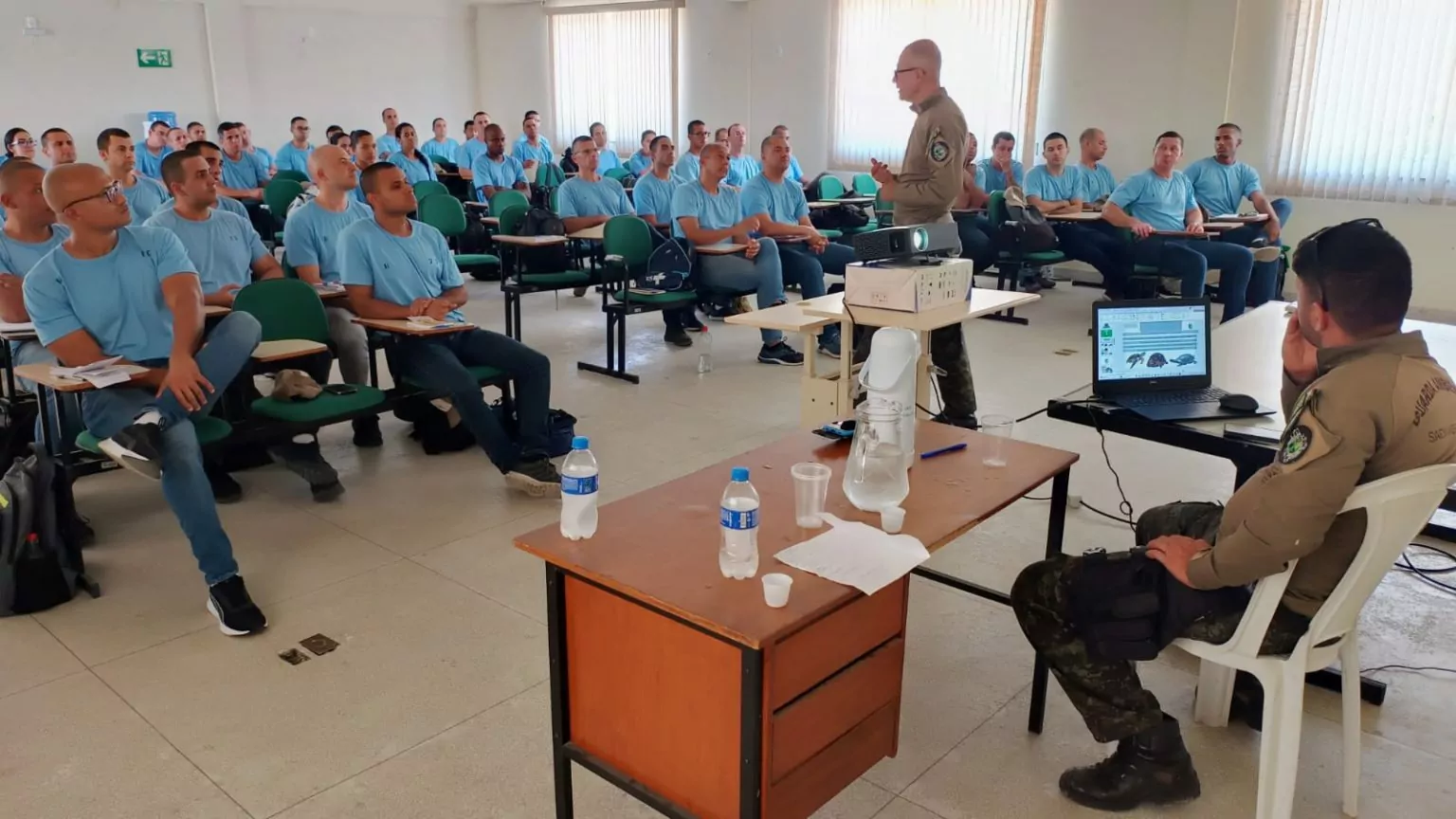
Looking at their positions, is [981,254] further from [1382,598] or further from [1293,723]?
[1293,723]

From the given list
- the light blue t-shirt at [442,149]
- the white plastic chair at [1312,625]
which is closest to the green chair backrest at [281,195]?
the light blue t-shirt at [442,149]

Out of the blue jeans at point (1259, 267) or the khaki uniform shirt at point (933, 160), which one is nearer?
the khaki uniform shirt at point (933, 160)

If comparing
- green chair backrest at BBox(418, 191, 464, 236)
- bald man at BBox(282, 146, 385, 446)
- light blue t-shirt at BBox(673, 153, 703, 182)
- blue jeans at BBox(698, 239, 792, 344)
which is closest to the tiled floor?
bald man at BBox(282, 146, 385, 446)

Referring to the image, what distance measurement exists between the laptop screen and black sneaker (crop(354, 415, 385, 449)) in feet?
10.3

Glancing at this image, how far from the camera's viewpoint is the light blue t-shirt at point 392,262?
4039 millimetres

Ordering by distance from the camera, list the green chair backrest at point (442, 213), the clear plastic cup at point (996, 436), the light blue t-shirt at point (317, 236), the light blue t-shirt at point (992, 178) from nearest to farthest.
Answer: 1. the clear plastic cup at point (996, 436)
2. the light blue t-shirt at point (317, 236)
3. the green chair backrest at point (442, 213)
4. the light blue t-shirt at point (992, 178)

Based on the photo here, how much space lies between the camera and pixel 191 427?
10.0ft

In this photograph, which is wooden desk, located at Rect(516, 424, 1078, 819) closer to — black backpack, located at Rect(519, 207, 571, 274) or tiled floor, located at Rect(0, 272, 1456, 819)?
tiled floor, located at Rect(0, 272, 1456, 819)

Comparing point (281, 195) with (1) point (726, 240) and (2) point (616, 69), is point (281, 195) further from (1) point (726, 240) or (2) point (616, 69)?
(2) point (616, 69)

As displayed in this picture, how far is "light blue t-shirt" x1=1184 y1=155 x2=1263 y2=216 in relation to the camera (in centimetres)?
762

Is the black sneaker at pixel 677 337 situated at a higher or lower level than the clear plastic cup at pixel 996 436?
lower

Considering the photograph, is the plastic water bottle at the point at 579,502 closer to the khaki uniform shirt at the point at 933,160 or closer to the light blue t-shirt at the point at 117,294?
the light blue t-shirt at the point at 117,294

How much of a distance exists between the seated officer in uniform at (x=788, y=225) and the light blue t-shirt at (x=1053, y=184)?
2635 mm

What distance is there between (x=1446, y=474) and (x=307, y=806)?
224cm
